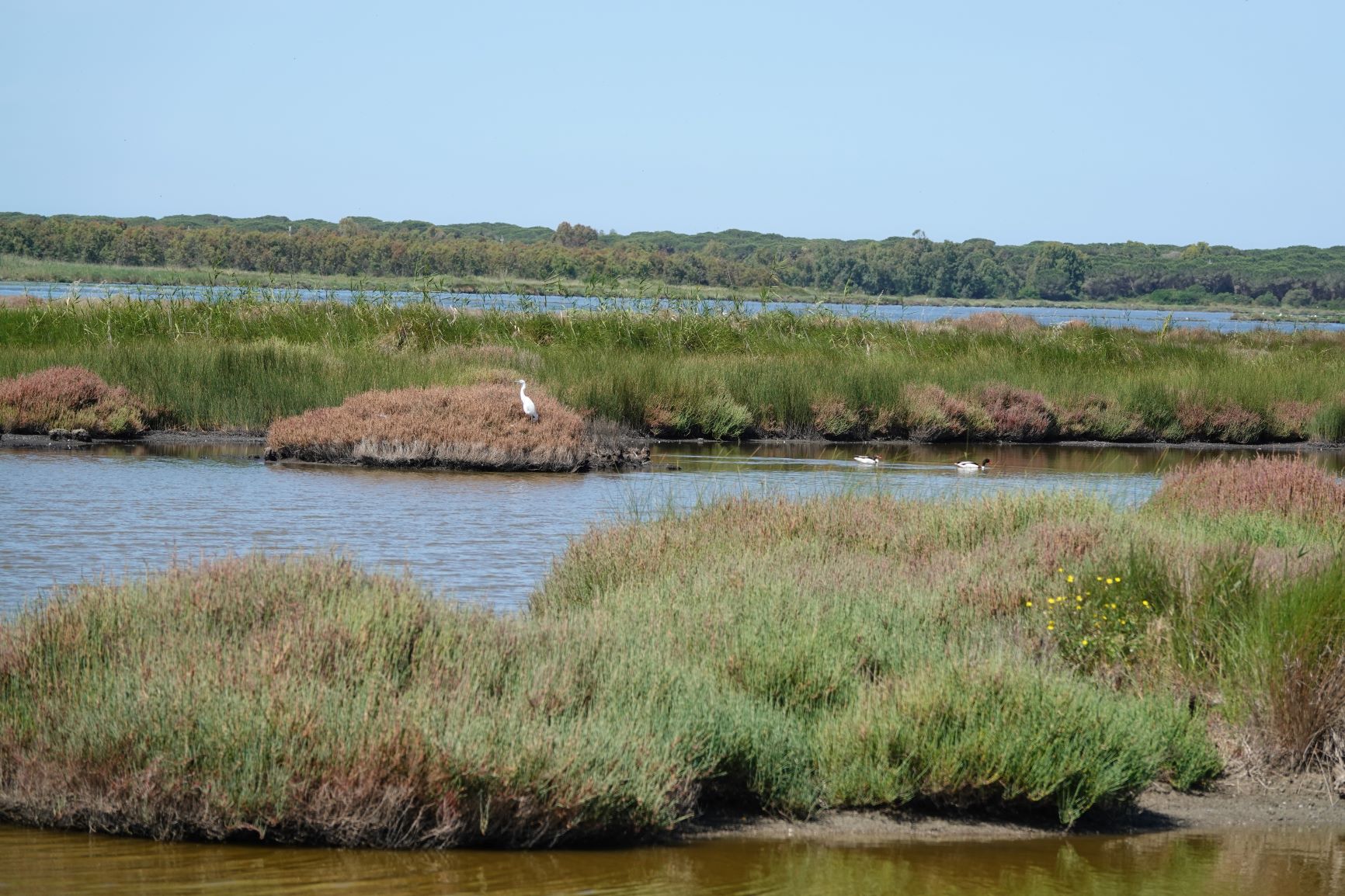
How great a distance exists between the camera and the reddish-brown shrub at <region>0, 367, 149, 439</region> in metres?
21.3

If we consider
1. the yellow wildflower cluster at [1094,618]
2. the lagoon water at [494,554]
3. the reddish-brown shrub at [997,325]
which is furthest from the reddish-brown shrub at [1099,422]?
the yellow wildflower cluster at [1094,618]

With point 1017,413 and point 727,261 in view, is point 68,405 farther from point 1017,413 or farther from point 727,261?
point 727,261

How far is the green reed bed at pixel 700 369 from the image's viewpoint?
23609 millimetres

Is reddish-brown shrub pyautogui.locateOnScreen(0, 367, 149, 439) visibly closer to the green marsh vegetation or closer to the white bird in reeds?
the white bird in reeds

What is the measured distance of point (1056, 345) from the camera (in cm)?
3356

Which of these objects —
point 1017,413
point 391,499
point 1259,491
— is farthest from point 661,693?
point 1017,413

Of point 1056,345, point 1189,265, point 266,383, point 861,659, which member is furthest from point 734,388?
point 1189,265

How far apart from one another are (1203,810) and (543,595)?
14.2ft

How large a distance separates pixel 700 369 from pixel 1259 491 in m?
14.9

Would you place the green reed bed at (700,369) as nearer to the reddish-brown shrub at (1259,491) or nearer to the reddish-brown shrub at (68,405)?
the reddish-brown shrub at (68,405)

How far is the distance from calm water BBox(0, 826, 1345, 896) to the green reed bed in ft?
56.5

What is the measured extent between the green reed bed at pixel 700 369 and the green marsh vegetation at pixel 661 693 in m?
15.4

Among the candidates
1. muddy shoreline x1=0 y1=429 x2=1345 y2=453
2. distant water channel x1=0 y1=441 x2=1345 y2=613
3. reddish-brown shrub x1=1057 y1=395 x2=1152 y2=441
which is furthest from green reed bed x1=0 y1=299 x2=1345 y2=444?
distant water channel x1=0 y1=441 x2=1345 y2=613

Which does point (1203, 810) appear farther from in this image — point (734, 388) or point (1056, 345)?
point (1056, 345)
